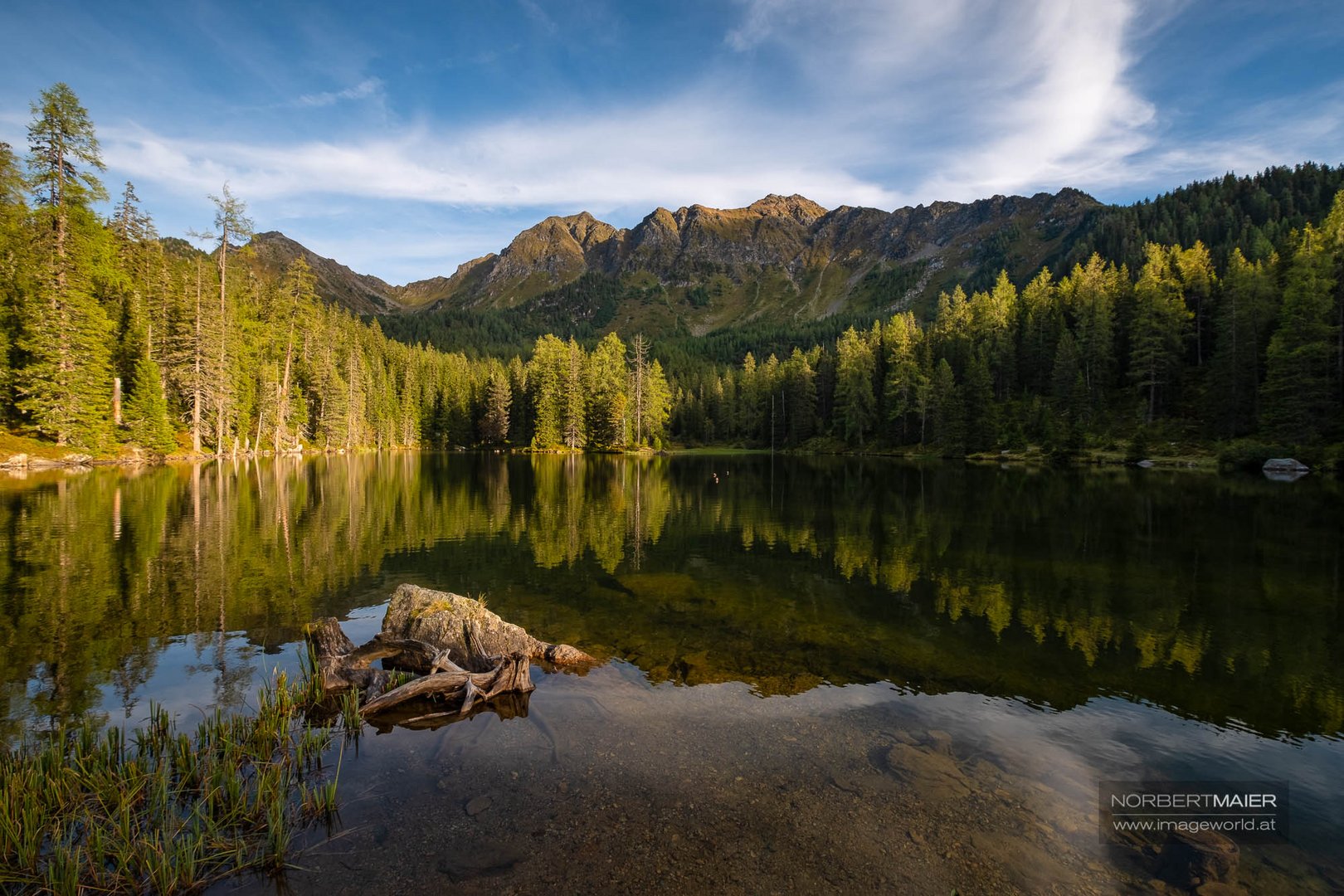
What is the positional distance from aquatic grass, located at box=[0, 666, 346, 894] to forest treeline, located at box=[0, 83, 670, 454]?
6132cm

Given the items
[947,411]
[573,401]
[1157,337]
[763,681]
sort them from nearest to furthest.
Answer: [763,681], [1157,337], [947,411], [573,401]

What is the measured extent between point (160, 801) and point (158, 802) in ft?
0.08

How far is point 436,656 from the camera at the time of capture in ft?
40.4

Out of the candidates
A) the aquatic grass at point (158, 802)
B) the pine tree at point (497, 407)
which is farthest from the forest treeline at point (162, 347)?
the aquatic grass at point (158, 802)

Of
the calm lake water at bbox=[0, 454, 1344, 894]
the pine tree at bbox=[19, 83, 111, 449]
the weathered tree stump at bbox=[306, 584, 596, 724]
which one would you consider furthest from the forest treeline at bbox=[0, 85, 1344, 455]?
the weathered tree stump at bbox=[306, 584, 596, 724]

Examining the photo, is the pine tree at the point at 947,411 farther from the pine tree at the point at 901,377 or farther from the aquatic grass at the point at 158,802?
the aquatic grass at the point at 158,802

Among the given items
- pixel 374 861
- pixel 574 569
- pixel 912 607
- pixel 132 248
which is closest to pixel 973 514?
pixel 912 607

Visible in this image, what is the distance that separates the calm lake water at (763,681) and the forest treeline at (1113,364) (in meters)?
50.2

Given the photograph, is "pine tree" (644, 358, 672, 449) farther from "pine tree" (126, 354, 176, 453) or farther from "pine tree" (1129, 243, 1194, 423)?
"pine tree" (1129, 243, 1194, 423)

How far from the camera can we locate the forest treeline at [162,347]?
51812 mm

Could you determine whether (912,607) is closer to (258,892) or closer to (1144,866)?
(1144,866)

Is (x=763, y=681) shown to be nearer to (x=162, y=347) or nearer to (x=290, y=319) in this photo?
(x=162, y=347)

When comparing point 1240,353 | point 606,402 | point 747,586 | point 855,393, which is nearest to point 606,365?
point 606,402

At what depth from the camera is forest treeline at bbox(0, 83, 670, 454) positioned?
170ft
